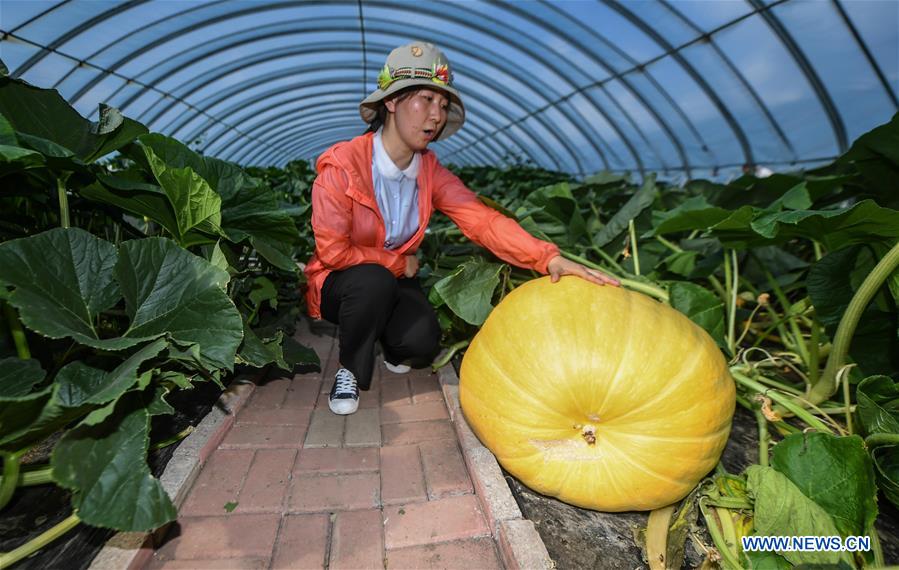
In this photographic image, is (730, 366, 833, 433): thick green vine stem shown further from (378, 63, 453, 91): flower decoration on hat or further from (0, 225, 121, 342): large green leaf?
(0, 225, 121, 342): large green leaf

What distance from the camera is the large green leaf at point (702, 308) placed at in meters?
1.84

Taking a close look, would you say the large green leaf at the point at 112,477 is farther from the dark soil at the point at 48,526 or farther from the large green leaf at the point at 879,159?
the large green leaf at the point at 879,159

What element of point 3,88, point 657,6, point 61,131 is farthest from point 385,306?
point 657,6

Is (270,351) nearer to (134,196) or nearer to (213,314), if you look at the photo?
(213,314)

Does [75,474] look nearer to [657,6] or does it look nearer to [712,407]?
[712,407]

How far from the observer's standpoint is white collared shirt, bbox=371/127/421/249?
2.18 m

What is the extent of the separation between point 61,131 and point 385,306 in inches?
47.8

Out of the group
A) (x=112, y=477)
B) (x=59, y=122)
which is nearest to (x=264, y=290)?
(x=59, y=122)

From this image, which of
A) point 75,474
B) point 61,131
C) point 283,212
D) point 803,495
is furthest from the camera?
point 283,212

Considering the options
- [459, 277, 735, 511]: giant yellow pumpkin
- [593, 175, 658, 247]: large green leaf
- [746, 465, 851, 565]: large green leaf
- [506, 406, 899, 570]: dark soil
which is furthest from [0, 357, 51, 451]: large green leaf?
[593, 175, 658, 247]: large green leaf

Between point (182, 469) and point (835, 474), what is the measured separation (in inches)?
71.1

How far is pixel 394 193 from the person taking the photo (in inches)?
88.4

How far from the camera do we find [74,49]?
6898 millimetres

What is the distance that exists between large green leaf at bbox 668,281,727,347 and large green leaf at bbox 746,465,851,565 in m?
0.57
